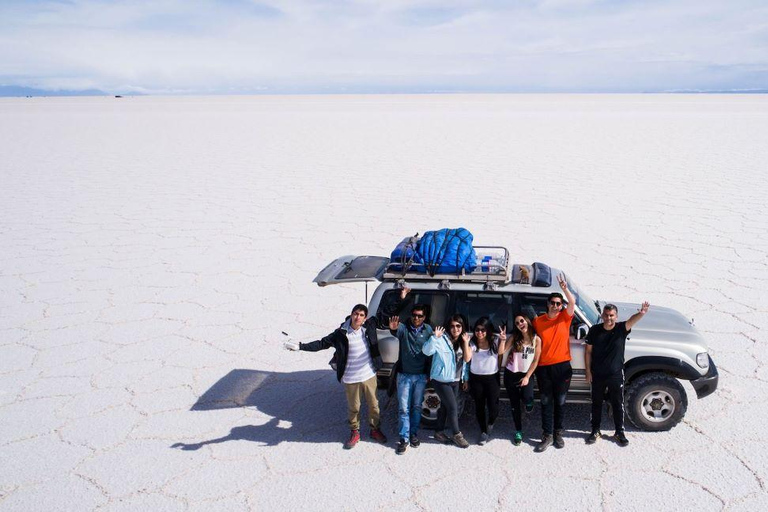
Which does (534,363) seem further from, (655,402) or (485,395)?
(655,402)

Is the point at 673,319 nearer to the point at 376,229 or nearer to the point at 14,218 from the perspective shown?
the point at 376,229

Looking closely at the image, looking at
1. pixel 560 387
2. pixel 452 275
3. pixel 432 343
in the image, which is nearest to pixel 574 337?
pixel 560 387

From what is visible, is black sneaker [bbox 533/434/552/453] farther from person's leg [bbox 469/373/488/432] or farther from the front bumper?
the front bumper

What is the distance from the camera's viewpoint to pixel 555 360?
6.11 metres

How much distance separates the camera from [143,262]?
1282 centimetres

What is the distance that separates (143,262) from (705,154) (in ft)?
77.9

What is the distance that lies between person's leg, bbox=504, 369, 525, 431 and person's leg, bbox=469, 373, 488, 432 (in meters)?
0.27

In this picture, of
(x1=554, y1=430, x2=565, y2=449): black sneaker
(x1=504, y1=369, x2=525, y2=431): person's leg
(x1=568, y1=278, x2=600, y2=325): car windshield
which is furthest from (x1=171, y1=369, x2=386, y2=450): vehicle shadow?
(x1=568, y1=278, x2=600, y2=325): car windshield

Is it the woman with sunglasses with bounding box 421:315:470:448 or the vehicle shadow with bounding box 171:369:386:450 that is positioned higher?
the woman with sunglasses with bounding box 421:315:470:448

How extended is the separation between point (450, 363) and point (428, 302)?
0.73 m

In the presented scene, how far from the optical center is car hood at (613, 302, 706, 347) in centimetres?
650

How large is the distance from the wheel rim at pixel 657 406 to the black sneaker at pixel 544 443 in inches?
40.1

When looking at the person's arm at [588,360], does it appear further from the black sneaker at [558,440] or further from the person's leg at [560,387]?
the black sneaker at [558,440]

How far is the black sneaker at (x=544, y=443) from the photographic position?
625 centimetres
